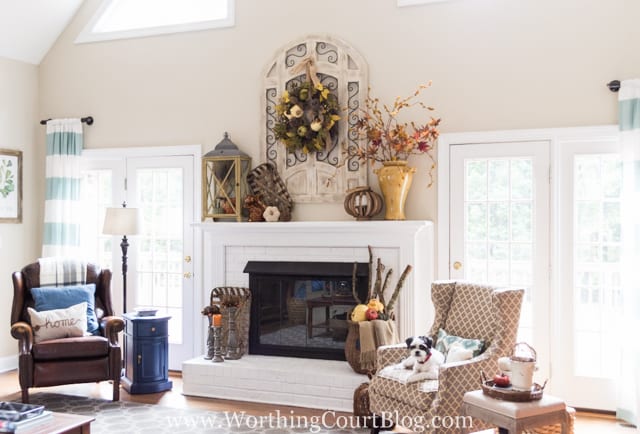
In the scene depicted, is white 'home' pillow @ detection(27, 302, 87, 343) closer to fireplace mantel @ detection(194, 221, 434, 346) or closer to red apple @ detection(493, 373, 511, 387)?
fireplace mantel @ detection(194, 221, 434, 346)

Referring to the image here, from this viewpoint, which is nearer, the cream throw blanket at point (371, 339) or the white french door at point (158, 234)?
the cream throw blanket at point (371, 339)

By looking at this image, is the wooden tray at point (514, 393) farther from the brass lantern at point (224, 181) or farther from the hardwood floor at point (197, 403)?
the brass lantern at point (224, 181)

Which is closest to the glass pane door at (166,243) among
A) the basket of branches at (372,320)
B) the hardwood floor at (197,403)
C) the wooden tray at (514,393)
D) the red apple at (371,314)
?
the hardwood floor at (197,403)

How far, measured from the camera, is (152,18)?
6.16m

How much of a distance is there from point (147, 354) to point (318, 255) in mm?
1575

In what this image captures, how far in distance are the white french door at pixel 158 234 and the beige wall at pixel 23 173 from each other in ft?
2.18

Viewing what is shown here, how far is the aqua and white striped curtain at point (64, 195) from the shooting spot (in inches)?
244

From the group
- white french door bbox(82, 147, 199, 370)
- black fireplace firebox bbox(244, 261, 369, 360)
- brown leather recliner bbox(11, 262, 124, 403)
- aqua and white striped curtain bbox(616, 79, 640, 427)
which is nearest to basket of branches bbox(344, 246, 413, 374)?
black fireplace firebox bbox(244, 261, 369, 360)

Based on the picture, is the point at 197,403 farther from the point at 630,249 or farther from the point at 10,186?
the point at 630,249

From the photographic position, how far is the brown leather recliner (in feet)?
15.7

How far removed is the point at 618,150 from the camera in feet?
15.2

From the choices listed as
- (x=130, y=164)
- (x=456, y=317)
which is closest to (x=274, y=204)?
(x=130, y=164)

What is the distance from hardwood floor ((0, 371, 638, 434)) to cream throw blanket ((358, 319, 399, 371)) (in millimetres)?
502

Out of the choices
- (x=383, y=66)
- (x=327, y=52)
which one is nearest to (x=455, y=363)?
(x=383, y=66)
